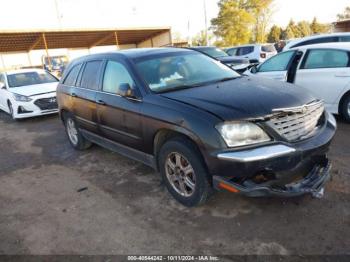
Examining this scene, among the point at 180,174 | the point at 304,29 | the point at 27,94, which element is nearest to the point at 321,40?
the point at 180,174

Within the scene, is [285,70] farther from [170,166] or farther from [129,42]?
[129,42]

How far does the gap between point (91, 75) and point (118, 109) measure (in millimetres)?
1155

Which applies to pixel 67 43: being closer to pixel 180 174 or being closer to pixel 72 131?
pixel 72 131

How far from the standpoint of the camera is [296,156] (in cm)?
291

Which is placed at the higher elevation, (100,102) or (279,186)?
(100,102)

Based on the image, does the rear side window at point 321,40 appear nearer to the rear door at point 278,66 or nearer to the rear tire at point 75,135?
the rear door at point 278,66

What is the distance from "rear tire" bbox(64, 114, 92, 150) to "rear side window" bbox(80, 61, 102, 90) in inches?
36.9

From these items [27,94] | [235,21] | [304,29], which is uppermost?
[235,21]

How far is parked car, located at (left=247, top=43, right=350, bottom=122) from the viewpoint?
19.1 ft

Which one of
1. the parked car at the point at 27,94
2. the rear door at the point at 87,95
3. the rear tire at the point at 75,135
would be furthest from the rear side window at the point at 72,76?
the parked car at the point at 27,94

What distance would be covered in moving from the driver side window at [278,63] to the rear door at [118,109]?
13.3ft

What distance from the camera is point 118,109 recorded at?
13.5 ft

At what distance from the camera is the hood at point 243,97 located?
296 cm

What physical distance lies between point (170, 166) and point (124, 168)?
153 cm
